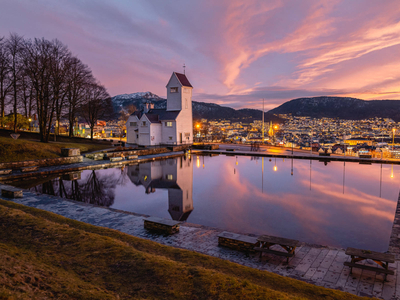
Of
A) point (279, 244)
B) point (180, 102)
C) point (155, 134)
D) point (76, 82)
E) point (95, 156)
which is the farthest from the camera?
point (180, 102)

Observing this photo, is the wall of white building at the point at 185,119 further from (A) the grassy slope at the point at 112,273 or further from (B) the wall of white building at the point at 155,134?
(A) the grassy slope at the point at 112,273

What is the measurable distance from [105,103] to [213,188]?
45789 millimetres

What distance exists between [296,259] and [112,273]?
18.1 ft

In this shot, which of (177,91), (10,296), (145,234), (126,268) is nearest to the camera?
(10,296)

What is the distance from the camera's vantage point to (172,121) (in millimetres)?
48125

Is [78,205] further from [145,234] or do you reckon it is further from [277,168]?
[277,168]

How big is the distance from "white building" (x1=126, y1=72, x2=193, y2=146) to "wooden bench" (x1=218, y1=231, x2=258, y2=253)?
130 feet

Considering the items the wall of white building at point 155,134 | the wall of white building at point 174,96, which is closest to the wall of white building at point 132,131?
the wall of white building at point 155,134

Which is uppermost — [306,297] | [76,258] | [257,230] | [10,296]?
[10,296]

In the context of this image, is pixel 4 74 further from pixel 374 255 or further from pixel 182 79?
pixel 374 255

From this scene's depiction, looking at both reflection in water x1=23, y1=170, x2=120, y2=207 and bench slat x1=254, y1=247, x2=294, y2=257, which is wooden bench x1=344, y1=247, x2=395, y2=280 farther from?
reflection in water x1=23, y1=170, x2=120, y2=207

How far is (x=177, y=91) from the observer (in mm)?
49344

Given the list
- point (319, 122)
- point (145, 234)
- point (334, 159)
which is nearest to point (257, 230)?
point (145, 234)

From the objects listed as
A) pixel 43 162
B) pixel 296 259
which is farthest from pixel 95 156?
pixel 296 259
